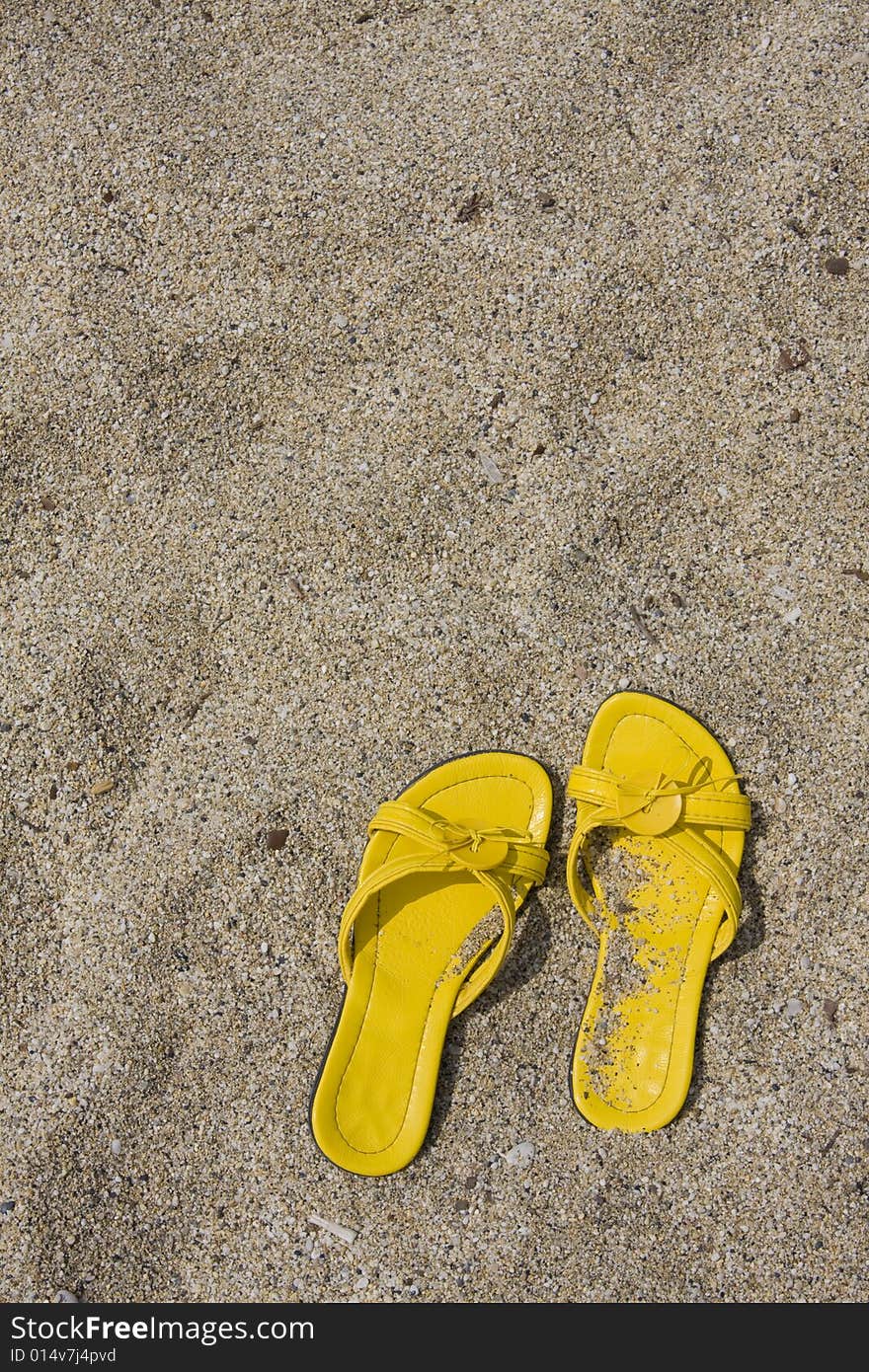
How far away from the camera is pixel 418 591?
2.03 m

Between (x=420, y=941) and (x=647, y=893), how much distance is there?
51cm

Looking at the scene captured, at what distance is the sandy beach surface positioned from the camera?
1.92 metres

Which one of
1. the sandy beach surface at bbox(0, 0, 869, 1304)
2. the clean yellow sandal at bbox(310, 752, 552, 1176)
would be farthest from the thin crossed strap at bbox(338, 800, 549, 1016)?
the sandy beach surface at bbox(0, 0, 869, 1304)

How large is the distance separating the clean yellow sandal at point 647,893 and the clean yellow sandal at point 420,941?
15 cm

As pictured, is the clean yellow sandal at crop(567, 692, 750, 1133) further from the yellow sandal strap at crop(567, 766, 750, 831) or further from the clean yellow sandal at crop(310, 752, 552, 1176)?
the clean yellow sandal at crop(310, 752, 552, 1176)

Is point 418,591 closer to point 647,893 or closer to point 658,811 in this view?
point 658,811

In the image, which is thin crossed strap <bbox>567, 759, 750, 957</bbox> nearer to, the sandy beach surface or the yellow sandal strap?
the yellow sandal strap

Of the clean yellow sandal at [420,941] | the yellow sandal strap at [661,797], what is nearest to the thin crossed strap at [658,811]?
the yellow sandal strap at [661,797]

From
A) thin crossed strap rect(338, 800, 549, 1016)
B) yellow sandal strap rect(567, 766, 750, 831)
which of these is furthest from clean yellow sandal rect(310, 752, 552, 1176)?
yellow sandal strap rect(567, 766, 750, 831)

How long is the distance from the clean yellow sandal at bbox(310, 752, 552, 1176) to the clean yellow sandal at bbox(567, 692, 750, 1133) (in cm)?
15

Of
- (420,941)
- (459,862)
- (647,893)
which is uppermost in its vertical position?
(459,862)

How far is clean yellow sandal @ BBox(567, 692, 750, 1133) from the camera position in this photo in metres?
1.91

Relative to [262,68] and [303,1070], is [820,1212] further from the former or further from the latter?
[262,68]

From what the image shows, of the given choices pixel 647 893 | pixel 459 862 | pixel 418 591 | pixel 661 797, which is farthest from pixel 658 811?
pixel 418 591
